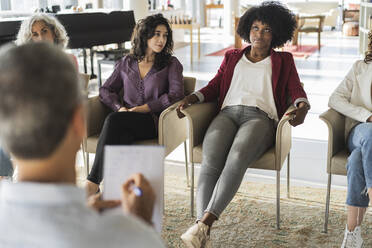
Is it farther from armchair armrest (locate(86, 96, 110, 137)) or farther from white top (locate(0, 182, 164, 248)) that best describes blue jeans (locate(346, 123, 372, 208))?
white top (locate(0, 182, 164, 248))

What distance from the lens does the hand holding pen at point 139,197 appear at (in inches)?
44.3

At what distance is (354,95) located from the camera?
109 inches

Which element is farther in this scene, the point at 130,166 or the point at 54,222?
the point at 130,166

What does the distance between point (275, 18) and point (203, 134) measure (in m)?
0.86

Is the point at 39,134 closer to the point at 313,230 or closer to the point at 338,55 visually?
the point at 313,230

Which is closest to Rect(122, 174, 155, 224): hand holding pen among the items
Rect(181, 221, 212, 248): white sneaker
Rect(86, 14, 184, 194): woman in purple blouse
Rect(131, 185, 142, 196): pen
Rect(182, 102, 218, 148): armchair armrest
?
Rect(131, 185, 142, 196): pen

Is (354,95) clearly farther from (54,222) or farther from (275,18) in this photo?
(54,222)

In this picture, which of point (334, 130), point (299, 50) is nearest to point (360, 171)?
point (334, 130)

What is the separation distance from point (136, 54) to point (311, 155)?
1.63 meters

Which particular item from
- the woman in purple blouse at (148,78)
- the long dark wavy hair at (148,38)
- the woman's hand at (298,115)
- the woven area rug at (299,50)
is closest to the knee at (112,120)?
the woman in purple blouse at (148,78)

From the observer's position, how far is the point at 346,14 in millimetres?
14945

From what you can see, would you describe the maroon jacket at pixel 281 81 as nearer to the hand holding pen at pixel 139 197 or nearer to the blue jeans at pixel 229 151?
the blue jeans at pixel 229 151

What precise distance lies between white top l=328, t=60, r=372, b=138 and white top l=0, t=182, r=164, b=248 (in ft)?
6.80

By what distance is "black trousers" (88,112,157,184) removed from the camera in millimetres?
2734
